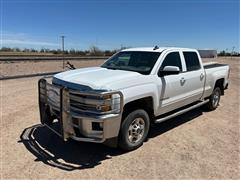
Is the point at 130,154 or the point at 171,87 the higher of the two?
the point at 171,87

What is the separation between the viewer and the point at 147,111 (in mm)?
4836

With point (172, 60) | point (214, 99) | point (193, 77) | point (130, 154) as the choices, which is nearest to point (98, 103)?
point (130, 154)

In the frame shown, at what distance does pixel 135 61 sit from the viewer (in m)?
5.46

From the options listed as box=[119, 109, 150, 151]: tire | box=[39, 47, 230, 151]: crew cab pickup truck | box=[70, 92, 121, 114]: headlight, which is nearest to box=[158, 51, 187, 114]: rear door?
box=[39, 47, 230, 151]: crew cab pickup truck

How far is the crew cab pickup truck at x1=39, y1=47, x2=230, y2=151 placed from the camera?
3852mm

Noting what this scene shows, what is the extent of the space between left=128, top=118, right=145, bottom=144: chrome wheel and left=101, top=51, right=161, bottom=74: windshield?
100cm

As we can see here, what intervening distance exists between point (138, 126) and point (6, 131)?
2.95 meters

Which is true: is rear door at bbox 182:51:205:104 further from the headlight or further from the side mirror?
the headlight

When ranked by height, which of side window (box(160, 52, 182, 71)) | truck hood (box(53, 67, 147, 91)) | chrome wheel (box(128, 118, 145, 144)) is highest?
side window (box(160, 52, 182, 71))

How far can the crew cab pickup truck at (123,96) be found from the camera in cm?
385

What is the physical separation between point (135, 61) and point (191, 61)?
1.70 metres

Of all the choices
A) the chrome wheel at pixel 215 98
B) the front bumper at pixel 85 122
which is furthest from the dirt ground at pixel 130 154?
the chrome wheel at pixel 215 98

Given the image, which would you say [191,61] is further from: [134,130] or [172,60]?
[134,130]

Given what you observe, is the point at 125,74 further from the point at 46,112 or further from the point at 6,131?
the point at 6,131
